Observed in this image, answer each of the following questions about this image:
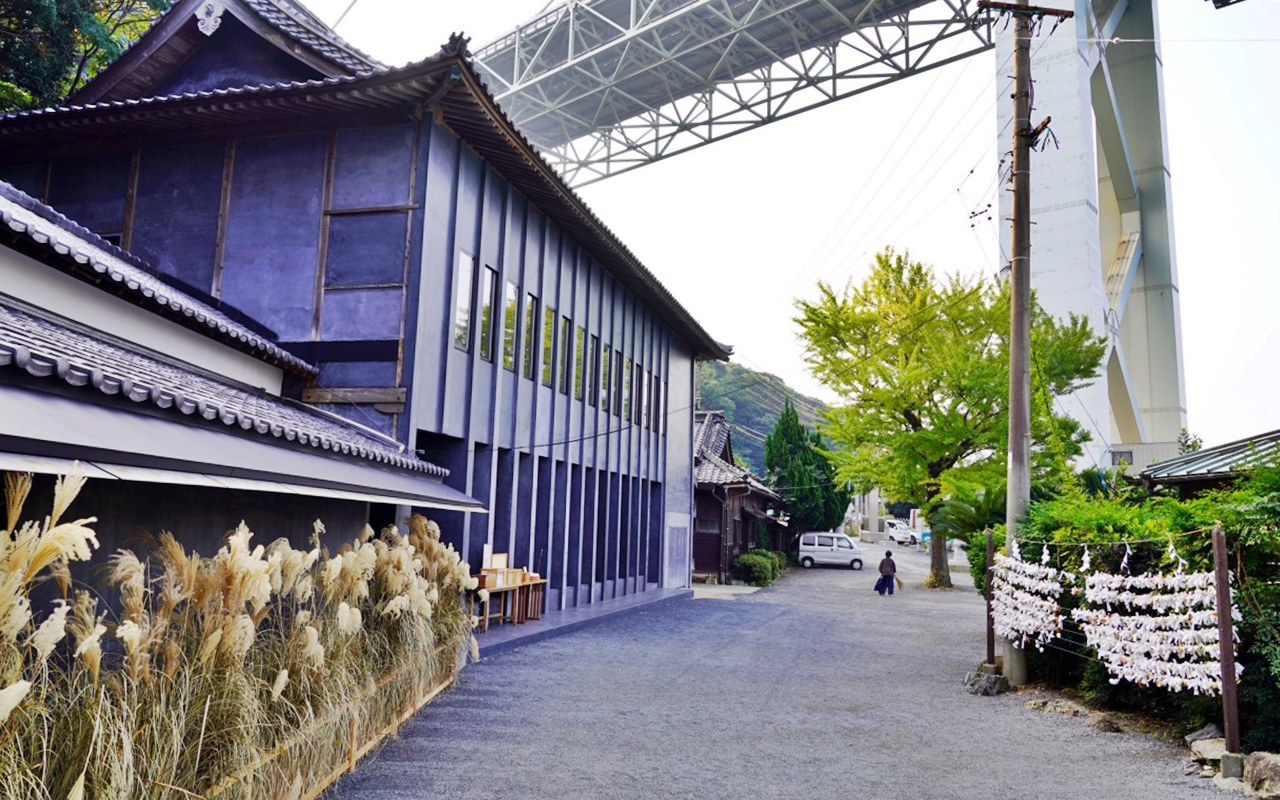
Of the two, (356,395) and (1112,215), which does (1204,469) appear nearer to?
(356,395)

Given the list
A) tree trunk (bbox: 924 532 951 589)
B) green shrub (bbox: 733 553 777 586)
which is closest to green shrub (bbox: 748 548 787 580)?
green shrub (bbox: 733 553 777 586)

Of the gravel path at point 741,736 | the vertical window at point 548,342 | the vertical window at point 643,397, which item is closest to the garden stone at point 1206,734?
the gravel path at point 741,736

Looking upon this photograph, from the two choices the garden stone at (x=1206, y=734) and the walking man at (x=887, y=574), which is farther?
the walking man at (x=887, y=574)

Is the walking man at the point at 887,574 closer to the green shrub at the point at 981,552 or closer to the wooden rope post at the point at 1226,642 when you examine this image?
the green shrub at the point at 981,552

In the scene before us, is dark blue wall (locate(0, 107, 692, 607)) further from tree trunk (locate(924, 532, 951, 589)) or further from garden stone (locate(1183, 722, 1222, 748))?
tree trunk (locate(924, 532, 951, 589))

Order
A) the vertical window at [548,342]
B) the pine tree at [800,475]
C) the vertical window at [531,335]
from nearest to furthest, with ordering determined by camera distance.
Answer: the vertical window at [531,335], the vertical window at [548,342], the pine tree at [800,475]

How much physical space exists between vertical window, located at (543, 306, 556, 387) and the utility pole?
8.41 metres

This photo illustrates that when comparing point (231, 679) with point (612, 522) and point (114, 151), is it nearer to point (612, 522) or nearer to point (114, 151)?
point (114, 151)

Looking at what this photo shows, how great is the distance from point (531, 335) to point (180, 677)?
12234 mm

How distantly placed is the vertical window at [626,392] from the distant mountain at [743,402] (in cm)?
3938

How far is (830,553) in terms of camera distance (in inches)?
1563

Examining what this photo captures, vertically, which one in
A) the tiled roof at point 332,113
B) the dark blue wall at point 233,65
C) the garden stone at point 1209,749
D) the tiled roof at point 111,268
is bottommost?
the garden stone at point 1209,749

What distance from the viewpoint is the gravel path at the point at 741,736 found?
5988 mm

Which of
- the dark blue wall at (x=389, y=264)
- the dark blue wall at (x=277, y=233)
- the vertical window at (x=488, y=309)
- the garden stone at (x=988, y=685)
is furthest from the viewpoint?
the vertical window at (x=488, y=309)
